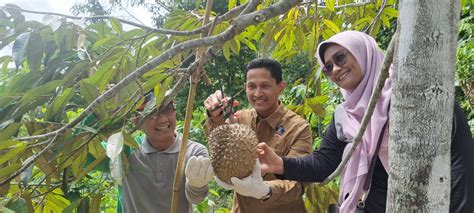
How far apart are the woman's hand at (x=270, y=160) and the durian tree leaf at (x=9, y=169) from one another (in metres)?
0.67

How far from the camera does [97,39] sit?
4.23ft

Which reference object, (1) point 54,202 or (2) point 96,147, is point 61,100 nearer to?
(2) point 96,147

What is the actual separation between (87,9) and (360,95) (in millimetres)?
8528

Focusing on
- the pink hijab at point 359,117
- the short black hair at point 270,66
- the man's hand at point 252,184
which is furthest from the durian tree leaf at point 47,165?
the short black hair at point 270,66

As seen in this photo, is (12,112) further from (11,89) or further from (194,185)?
(194,185)

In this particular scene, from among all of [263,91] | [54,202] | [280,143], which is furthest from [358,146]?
[54,202]

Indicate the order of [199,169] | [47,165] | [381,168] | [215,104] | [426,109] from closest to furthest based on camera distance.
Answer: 1. [426,109]
2. [47,165]
3. [381,168]
4. [199,169]
5. [215,104]

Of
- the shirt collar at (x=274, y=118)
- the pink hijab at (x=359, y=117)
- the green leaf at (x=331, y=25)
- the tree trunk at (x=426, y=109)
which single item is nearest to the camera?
the tree trunk at (x=426, y=109)

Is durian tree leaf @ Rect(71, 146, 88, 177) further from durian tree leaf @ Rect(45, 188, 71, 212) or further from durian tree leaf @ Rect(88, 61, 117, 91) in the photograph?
durian tree leaf @ Rect(45, 188, 71, 212)

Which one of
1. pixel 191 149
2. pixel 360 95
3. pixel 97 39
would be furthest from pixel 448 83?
pixel 191 149

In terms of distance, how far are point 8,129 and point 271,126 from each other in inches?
37.1

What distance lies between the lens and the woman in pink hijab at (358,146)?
1.11 metres

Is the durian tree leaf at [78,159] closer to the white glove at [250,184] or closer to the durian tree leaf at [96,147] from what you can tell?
the durian tree leaf at [96,147]

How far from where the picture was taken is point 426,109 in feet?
2.33
